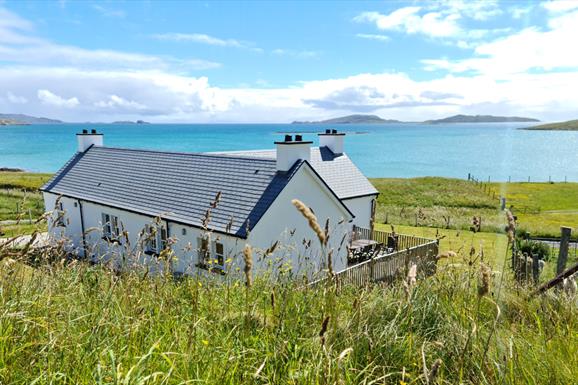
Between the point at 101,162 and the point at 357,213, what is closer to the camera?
the point at 357,213

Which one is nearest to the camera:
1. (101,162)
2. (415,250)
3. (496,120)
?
(496,120)

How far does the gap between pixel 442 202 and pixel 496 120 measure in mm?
41548

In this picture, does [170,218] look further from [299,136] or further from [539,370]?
[539,370]

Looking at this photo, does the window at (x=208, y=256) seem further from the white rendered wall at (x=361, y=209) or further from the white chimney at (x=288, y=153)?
the white rendered wall at (x=361, y=209)

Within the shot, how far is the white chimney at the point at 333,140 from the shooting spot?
76.0ft

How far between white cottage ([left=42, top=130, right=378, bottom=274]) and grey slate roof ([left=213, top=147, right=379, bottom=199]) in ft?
0.24

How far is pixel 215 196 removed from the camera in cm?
1332

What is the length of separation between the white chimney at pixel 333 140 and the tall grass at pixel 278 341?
19.3 m

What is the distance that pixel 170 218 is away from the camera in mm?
15047

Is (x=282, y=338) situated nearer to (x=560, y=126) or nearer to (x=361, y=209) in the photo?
(x=560, y=126)

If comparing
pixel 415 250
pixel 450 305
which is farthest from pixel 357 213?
pixel 450 305

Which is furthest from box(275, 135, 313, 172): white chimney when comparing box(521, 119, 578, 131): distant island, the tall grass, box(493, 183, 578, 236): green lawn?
box(493, 183, 578, 236): green lawn

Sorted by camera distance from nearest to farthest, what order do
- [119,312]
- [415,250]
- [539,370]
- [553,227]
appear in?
[539,370] → [119,312] → [415,250] → [553,227]

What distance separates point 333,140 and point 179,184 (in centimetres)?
968
